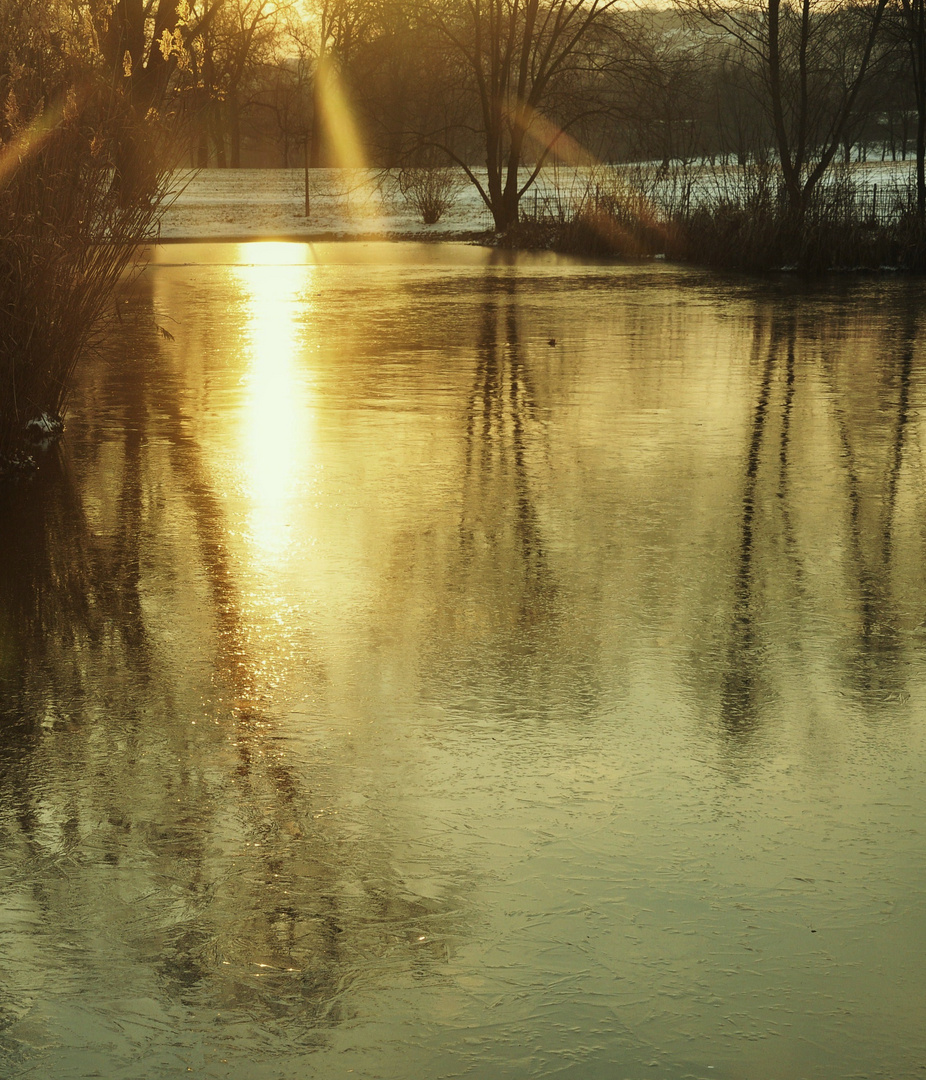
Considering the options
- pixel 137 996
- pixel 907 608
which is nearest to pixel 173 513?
pixel 907 608

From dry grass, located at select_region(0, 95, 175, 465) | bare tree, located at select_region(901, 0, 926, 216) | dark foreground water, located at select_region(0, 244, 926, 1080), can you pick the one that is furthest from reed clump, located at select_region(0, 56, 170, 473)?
bare tree, located at select_region(901, 0, 926, 216)

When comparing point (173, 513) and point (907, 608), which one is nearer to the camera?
point (907, 608)

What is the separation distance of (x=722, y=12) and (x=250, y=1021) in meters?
27.7

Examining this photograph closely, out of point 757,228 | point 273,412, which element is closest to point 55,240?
point 273,412

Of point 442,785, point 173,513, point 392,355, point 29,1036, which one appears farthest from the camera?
point 392,355

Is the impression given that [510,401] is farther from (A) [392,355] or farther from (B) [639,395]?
(A) [392,355]

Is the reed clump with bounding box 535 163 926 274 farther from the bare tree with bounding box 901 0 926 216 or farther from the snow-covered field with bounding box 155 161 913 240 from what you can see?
the bare tree with bounding box 901 0 926 216

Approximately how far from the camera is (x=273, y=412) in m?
9.37

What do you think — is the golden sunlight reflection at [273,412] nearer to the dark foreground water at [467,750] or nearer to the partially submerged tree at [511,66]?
the dark foreground water at [467,750]

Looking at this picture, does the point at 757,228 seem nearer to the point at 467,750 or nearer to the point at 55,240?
the point at 55,240

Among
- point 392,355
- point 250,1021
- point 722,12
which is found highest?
point 722,12

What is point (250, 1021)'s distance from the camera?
263cm

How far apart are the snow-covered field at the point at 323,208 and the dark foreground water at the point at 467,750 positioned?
2128cm

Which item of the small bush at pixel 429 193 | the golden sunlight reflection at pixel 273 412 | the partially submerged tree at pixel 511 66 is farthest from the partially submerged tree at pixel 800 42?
the small bush at pixel 429 193
